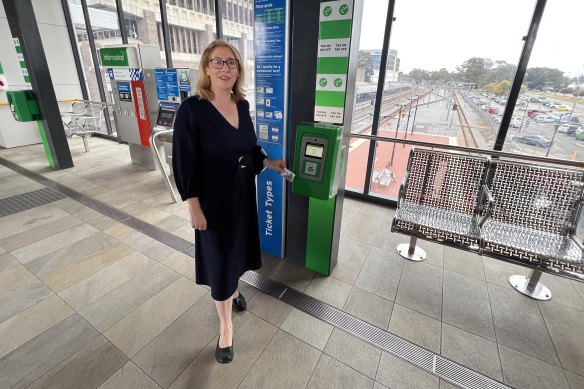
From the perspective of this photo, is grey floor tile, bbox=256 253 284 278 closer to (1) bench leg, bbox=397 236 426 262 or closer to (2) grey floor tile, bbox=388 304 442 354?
(2) grey floor tile, bbox=388 304 442 354

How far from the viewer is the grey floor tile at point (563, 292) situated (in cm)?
223

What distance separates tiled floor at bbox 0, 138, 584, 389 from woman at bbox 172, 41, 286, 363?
1.05ft

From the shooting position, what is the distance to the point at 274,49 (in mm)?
2055


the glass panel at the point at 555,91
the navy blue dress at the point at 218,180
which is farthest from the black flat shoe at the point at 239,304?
the glass panel at the point at 555,91

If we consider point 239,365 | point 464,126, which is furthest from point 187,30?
point 239,365

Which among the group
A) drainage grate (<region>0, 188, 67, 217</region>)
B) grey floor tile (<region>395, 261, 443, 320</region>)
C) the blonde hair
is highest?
the blonde hair

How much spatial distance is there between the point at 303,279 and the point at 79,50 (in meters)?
7.69

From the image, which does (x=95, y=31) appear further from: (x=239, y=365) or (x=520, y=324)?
(x=520, y=324)

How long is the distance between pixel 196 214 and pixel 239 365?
946 millimetres

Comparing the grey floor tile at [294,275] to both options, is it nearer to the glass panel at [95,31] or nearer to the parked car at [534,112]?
the parked car at [534,112]

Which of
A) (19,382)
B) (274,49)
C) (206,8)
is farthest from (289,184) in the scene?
(206,8)

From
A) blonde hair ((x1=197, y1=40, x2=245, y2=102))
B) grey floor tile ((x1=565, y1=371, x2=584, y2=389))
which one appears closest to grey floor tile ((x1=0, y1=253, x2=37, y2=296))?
blonde hair ((x1=197, y1=40, x2=245, y2=102))

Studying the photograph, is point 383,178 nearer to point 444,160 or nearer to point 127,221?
point 444,160

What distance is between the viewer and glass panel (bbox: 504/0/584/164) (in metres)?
2.52
